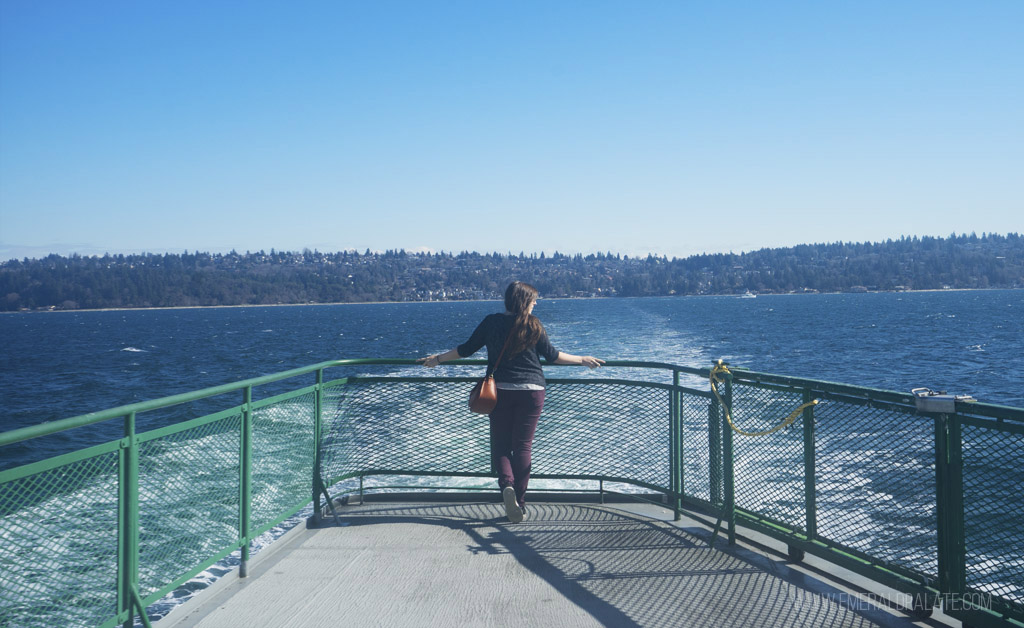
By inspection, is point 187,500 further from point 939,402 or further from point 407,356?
point 407,356

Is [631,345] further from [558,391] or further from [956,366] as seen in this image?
[558,391]

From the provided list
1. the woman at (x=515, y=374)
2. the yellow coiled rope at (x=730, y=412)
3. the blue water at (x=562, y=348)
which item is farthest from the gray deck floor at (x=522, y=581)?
the blue water at (x=562, y=348)

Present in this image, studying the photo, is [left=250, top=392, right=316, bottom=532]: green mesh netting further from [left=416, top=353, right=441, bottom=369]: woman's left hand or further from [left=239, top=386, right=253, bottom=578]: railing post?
[left=416, top=353, right=441, bottom=369]: woman's left hand

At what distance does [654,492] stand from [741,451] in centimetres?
128

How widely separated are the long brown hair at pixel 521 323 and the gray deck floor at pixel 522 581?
1.29m

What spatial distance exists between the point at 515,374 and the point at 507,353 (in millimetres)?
151

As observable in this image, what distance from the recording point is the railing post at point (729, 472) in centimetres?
524

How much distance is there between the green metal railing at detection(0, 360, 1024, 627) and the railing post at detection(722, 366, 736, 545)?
15 millimetres

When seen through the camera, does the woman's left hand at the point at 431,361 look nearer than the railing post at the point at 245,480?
No

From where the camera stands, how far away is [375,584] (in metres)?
4.64

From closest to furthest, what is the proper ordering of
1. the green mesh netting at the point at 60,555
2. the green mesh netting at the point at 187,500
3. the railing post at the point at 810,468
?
the green mesh netting at the point at 60,555 < the green mesh netting at the point at 187,500 < the railing post at the point at 810,468

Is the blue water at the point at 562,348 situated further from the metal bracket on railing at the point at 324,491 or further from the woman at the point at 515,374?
the woman at the point at 515,374

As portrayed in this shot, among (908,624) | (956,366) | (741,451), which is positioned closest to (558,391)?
(741,451)

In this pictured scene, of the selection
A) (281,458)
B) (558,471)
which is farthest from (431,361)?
(558,471)
